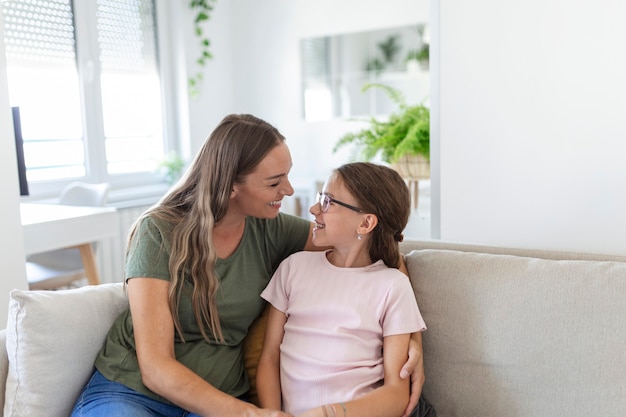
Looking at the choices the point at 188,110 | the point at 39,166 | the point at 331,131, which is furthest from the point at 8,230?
the point at 331,131

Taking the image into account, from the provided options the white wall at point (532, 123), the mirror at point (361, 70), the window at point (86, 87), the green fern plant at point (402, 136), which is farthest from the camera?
the mirror at point (361, 70)

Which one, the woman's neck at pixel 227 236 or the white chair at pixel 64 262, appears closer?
the woman's neck at pixel 227 236

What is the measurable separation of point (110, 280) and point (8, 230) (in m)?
1.73

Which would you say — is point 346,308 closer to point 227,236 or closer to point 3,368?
point 227,236

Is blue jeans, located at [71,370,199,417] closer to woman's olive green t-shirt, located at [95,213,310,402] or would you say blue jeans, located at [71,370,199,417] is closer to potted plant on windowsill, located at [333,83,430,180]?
woman's olive green t-shirt, located at [95,213,310,402]

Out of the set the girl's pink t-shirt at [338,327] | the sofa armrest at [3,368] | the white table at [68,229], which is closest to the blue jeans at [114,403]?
the sofa armrest at [3,368]

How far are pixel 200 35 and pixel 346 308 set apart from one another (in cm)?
341

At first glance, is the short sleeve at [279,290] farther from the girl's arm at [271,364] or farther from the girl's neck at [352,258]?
the girl's neck at [352,258]

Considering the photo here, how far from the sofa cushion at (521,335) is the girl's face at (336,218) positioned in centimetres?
22

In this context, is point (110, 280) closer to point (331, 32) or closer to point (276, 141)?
point (331, 32)

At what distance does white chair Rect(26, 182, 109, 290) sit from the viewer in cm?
290

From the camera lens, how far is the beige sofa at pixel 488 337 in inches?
53.0

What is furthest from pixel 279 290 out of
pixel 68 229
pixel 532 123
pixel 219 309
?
pixel 68 229

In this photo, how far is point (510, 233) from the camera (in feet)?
6.02
